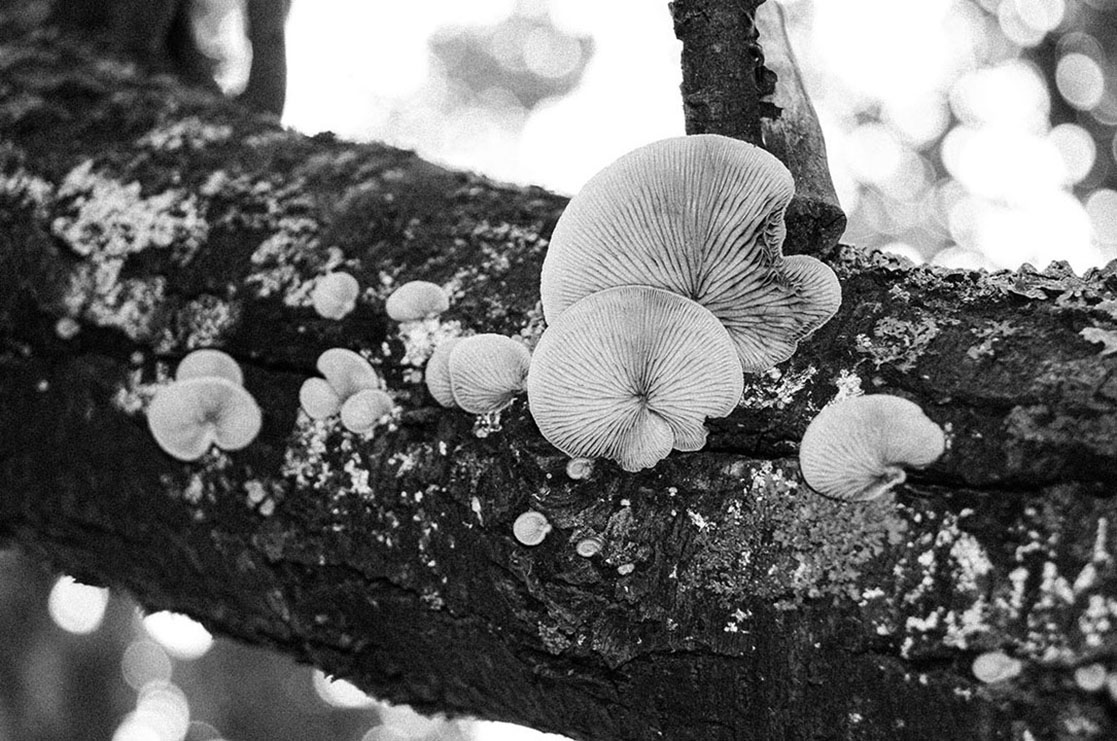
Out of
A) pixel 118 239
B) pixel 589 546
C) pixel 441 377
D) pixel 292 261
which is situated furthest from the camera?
pixel 118 239

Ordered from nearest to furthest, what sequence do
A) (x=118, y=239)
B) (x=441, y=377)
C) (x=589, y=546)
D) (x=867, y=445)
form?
(x=867, y=445), (x=589, y=546), (x=441, y=377), (x=118, y=239)

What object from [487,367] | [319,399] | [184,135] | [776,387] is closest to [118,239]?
[184,135]

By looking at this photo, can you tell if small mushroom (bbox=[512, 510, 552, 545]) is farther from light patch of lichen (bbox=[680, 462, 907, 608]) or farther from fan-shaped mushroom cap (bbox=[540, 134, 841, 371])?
fan-shaped mushroom cap (bbox=[540, 134, 841, 371])

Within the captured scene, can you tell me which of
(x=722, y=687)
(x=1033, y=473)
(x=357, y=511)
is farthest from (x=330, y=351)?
(x=1033, y=473)

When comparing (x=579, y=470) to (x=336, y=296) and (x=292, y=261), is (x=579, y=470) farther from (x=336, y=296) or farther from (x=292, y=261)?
(x=292, y=261)

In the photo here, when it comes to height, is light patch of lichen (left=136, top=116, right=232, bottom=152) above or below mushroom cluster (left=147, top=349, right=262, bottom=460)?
above

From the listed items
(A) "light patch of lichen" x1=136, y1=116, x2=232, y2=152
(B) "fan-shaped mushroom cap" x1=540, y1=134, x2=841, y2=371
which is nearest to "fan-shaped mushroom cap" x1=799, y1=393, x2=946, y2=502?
(B) "fan-shaped mushroom cap" x1=540, y1=134, x2=841, y2=371
